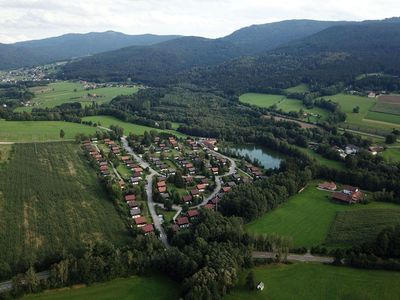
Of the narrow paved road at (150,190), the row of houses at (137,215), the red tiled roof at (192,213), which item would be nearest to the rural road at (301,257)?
the narrow paved road at (150,190)

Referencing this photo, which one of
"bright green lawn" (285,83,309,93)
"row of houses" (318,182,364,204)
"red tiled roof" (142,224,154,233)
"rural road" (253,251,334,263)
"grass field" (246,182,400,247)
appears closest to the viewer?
"rural road" (253,251,334,263)

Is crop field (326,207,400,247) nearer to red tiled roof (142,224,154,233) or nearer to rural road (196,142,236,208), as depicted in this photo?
rural road (196,142,236,208)

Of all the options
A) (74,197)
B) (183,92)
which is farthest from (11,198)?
(183,92)

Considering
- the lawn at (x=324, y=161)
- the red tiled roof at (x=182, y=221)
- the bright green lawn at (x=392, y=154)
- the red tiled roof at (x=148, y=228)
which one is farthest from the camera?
the bright green lawn at (x=392, y=154)

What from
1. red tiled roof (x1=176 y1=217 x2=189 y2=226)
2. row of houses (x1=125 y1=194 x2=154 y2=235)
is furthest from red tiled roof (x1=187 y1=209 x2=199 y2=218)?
row of houses (x1=125 y1=194 x2=154 y2=235)

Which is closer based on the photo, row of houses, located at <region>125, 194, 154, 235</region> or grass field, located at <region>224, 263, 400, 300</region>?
grass field, located at <region>224, 263, 400, 300</region>

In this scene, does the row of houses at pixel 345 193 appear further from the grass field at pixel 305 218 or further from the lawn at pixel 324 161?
the lawn at pixel 324 161
